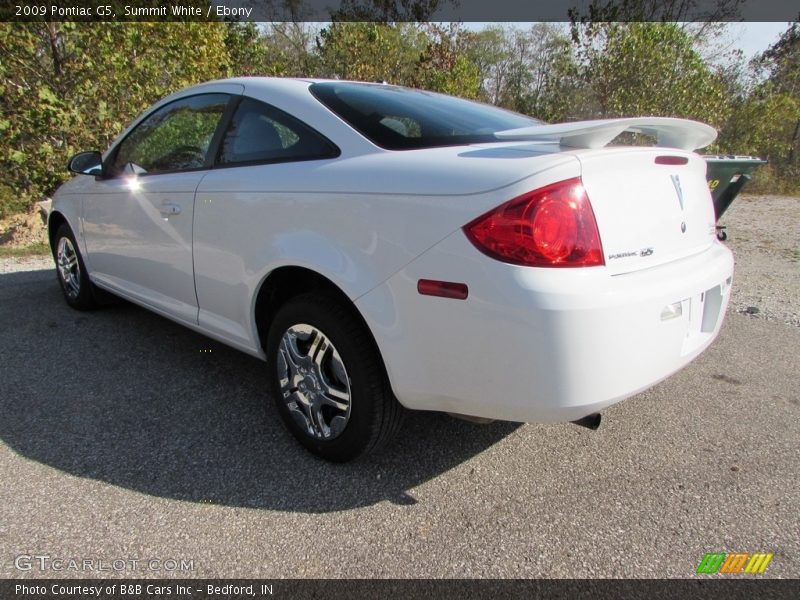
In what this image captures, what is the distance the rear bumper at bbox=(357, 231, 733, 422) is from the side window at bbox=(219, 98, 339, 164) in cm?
78

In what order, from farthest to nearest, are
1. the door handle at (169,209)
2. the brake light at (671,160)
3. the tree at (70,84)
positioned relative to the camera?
1. the tree at (70,84)
2. the door handle at (169,209)
3. the brake light at (671,160)

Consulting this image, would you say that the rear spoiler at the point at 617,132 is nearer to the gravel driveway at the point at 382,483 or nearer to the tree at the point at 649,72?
the gravel driveway at the point at 382,483

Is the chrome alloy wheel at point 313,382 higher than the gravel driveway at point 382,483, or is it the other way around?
the chrome alloy wheel at point 313,382

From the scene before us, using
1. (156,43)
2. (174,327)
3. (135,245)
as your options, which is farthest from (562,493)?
(156,43)

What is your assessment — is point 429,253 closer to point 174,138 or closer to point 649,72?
point 174,138

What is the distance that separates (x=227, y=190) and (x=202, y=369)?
1.28m

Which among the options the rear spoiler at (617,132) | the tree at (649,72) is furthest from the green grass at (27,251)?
the tree at (649,72)

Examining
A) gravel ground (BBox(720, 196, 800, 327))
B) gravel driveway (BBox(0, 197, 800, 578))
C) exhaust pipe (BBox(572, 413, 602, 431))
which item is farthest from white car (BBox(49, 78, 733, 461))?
gravel ground (BBox(720, 196, 800, 327))

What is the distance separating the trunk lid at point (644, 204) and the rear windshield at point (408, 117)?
610 mm

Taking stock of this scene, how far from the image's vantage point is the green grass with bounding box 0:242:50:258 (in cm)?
684

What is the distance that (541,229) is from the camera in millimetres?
1701

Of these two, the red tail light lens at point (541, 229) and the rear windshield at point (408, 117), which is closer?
the red tail light lens at point (541, 229)

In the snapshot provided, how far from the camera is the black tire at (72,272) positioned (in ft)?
13.8

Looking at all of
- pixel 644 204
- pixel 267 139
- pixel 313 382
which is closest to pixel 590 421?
pixel 644 204
